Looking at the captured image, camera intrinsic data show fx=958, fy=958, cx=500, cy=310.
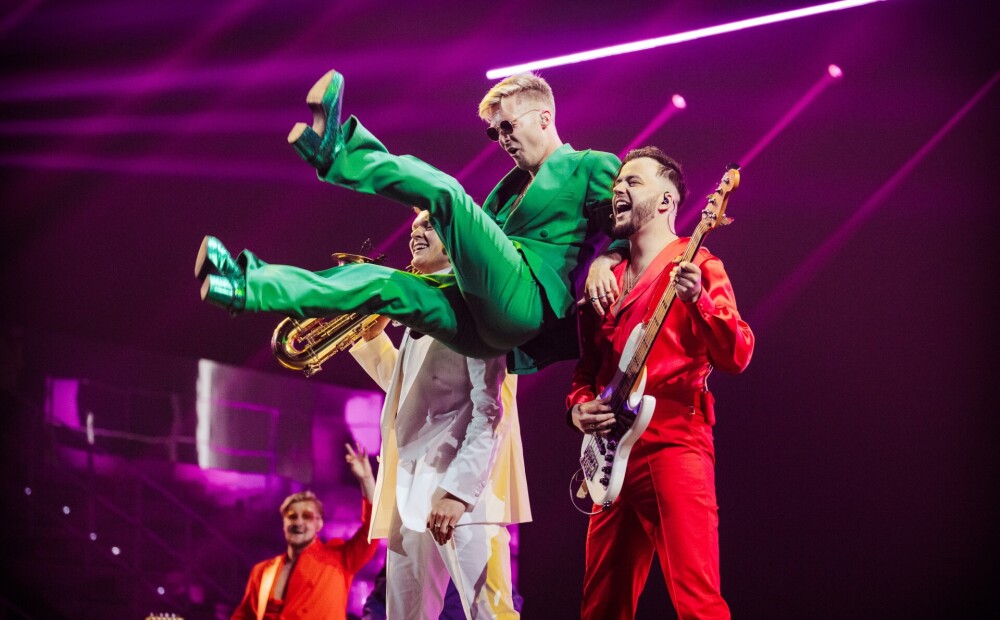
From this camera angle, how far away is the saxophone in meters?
4.29

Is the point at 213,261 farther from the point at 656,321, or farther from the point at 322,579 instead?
the point at 322,579

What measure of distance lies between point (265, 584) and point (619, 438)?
2816 mm

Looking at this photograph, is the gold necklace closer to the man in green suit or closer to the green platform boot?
the man in green suit

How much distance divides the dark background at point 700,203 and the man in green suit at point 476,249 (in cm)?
177

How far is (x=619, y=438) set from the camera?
2.87 m

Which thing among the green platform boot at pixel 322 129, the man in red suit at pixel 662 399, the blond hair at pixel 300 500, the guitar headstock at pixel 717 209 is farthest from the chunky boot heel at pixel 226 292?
the blond hair at pixel 300 500

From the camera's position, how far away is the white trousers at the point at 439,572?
328cm

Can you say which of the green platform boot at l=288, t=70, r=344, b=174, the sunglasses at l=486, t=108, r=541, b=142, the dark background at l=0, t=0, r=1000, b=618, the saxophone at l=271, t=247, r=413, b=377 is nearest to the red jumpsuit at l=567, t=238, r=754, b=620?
the sunglasses at l=486, t=108, r=541, b=142

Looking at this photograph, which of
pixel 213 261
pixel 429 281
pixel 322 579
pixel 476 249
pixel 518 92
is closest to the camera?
pixel 213 261

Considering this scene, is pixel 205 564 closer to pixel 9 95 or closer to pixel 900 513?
pixel 9 95

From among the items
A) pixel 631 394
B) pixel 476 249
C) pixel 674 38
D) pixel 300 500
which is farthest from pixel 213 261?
pixel 674 38

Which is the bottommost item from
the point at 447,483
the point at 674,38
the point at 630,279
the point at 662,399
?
the point at 447,483

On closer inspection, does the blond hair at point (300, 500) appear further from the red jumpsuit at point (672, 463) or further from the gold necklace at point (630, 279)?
the gold necklace at point (630, 279)

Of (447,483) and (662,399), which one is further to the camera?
(447,483)
